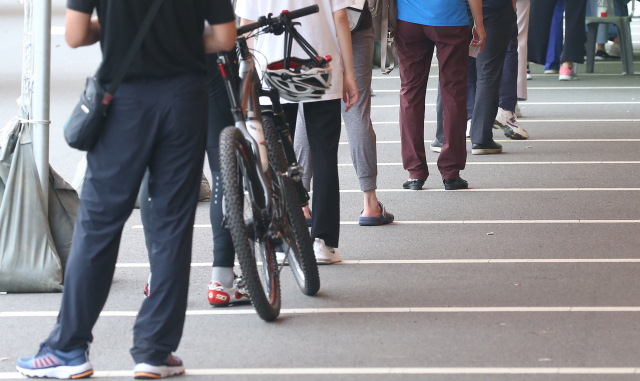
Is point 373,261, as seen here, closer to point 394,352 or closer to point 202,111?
point 394,352

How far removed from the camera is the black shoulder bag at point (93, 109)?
2.77 metres

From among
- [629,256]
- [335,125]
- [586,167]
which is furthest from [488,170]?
[335,125]

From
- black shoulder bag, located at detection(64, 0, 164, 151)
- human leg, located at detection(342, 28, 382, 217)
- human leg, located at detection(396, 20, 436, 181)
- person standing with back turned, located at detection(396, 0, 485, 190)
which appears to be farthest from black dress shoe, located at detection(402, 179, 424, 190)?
black shoulder bag, located at detection(64, 0, 164, 151)

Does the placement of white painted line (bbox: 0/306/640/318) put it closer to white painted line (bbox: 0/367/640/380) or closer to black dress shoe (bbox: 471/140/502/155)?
white painted line (bbox: 0/367/640/380)

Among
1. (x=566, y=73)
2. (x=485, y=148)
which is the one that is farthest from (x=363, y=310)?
(x=566, y=73)

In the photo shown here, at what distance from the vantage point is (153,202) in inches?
118

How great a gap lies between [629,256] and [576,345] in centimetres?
149

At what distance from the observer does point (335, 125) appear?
171 inches

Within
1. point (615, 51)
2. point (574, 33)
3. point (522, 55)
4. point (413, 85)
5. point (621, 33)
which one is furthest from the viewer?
point (615, 51)

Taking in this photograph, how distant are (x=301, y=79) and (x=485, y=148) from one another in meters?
4.21

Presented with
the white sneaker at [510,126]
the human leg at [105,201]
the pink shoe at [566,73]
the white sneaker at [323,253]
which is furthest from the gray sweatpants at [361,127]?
the pink shoe at [566,73]

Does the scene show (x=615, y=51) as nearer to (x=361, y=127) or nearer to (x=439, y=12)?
(x=439, y=12)

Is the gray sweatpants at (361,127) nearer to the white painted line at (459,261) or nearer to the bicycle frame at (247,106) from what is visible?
the white painted line at (459,261)

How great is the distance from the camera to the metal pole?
Answer: 14.1 feet
